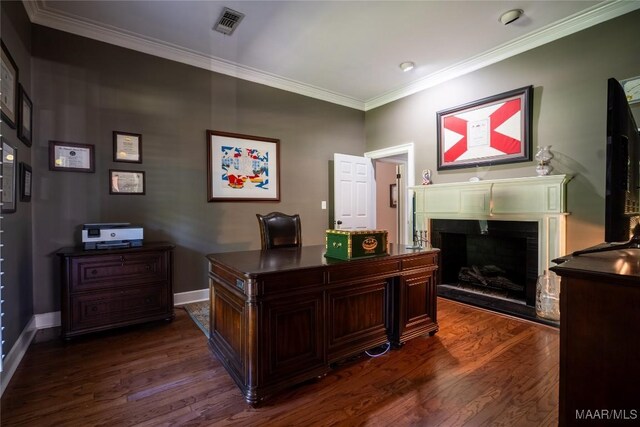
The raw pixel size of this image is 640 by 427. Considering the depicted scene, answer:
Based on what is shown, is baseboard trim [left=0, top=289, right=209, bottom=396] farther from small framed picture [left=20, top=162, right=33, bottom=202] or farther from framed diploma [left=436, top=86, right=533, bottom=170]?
framed diploma [left=436, top=86, right=533, bottom=170]

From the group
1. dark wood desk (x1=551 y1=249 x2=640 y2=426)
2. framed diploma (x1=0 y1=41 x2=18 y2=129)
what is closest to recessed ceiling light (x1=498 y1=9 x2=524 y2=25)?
dark wood desk (x1=551 y1=249 x2=640 y2=426)

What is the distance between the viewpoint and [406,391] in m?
1.76

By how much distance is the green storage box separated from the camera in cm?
200

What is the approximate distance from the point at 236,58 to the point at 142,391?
3.39m

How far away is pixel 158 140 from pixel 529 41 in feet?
13.4

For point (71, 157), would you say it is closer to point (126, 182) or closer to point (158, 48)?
point (126, 182)

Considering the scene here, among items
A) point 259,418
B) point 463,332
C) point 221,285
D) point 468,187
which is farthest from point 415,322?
point 468,187

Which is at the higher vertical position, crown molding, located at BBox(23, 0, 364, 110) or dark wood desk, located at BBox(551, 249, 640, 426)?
crown molding, located at BBox(23, 0, 364, 110)

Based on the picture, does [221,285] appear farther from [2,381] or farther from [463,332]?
[463,332]

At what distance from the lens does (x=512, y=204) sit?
3129 millimetres

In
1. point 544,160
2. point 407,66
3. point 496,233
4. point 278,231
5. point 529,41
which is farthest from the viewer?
point 407,66

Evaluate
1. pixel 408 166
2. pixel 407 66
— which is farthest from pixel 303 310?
pixel 407 66

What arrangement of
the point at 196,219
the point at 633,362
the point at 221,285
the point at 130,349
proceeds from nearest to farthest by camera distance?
the point at 633,362
the point at 221,285
the point at 130,349
the point at 196,219

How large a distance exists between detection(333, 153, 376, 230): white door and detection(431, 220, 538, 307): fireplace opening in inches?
47.7
